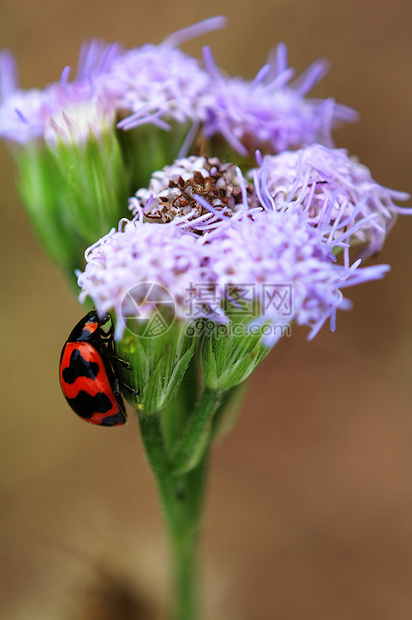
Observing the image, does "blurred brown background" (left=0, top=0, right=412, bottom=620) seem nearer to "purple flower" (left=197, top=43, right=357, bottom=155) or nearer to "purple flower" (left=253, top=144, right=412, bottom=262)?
"purple flower" (left=197, top=43, right=357, bottom=155)

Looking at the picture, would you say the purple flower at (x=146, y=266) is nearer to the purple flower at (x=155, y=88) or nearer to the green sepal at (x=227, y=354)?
the green sepal at (x=227, y=354)

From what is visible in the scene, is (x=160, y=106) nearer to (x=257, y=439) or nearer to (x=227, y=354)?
(x=227, y=354)

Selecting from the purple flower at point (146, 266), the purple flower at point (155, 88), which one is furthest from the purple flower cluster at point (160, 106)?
the purple flower at point (146, 266)

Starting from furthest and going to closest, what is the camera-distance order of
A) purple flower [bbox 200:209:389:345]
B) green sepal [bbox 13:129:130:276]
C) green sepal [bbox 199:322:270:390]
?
1. green sepal [bbox 13:129:130:276]
2. green sepal [bbox 199:322:270:390]
3. purple flower [bbox 200:209:389:345]

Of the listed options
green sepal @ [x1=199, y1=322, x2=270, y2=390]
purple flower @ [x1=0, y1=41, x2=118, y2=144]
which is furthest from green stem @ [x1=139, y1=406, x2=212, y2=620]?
purple flower @ [x1=0, y1=41, x2=118, y2=144]

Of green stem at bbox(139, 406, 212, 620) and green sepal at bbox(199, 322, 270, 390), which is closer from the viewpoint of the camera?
green sepal at bbox(199, 322, 270, 390)

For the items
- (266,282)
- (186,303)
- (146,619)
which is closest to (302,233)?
(266,282)

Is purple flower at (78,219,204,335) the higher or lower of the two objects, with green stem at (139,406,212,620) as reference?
higher

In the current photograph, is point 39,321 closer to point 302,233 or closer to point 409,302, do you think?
point 409,302
